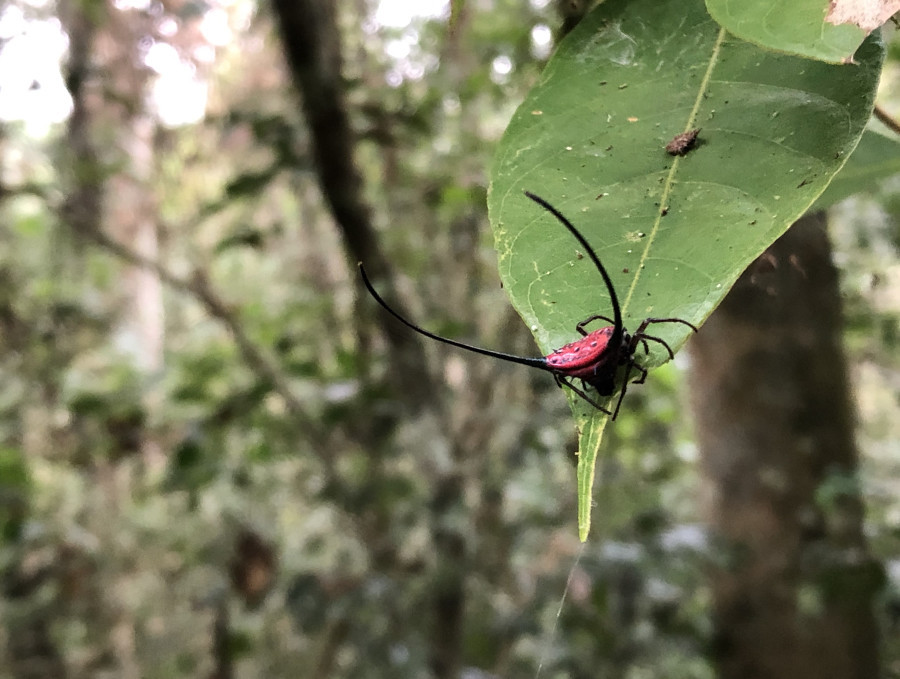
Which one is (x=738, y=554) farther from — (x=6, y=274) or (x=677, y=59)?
(x=6, y=274)

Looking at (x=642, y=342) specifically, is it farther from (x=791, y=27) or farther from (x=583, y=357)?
(x=791, y=27)

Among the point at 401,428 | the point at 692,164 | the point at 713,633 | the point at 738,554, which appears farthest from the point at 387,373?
the point at 692,164

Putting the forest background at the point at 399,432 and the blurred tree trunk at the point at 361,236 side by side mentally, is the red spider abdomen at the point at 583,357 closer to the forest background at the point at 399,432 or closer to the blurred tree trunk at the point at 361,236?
the forest background at the point at 399,432

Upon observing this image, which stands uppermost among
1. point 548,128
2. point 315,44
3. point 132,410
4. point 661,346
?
point 315,44

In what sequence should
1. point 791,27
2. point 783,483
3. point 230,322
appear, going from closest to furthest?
point 791,27, point 230,322, point 783,483

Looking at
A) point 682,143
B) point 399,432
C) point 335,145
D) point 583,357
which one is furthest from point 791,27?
point 399,432

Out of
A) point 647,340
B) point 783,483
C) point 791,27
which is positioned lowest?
point 647,340
